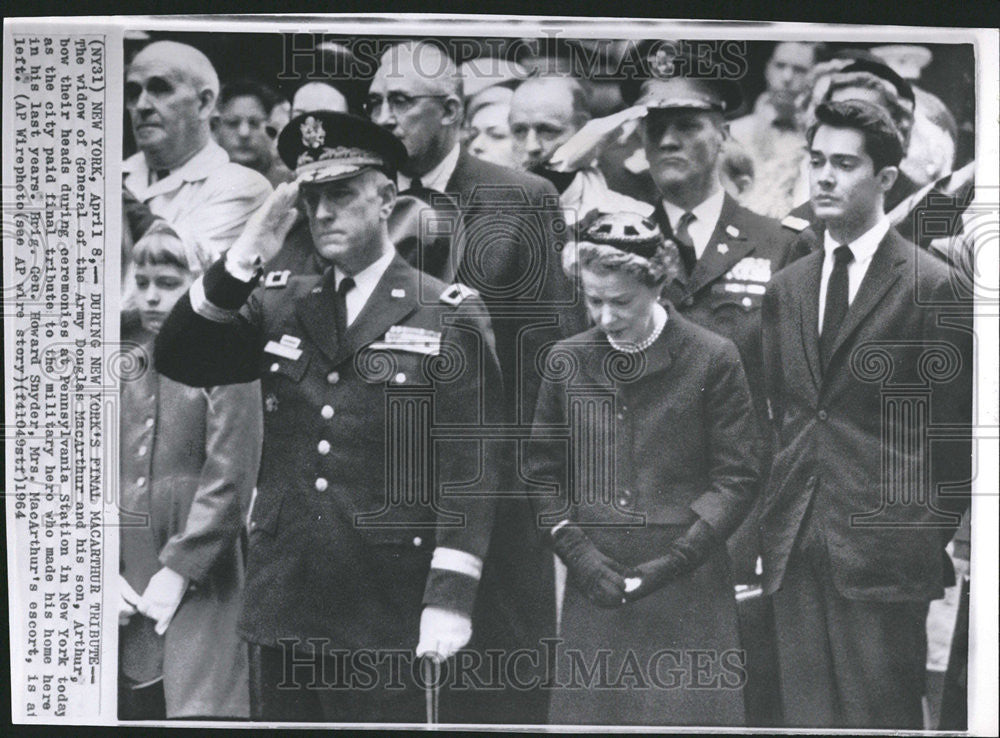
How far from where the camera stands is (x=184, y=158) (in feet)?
8.89

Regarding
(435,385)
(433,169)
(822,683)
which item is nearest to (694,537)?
(822,683)

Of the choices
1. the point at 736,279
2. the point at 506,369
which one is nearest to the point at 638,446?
the point at 506,369

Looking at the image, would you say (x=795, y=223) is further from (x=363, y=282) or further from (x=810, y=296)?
(x=363, y=282)

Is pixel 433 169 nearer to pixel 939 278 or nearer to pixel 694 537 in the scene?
pixel 694 537

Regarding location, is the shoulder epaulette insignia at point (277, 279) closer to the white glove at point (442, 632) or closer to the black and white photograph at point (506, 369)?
the black and white photograph at point (506, 369)

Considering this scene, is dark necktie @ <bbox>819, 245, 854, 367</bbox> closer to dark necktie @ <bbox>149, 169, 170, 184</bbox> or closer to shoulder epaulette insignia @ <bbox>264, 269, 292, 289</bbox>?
shoulder epaulette insignia @ <bbox>264, 269, 292, 289</bbox>

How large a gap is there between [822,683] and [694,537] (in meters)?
0.50

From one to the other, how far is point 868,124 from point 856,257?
0.34m

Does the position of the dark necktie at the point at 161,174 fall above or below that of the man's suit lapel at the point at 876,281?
above

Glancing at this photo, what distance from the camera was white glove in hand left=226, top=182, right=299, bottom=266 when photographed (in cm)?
267

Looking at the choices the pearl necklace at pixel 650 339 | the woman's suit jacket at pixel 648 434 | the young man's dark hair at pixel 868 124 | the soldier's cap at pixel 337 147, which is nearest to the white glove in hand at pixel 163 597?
the woman's suit jacket at pixel 648 434

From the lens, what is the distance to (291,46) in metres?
2.69

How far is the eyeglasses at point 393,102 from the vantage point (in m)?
2.68

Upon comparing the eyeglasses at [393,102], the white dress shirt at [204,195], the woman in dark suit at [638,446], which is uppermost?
the eyeglasses at [393,102]
